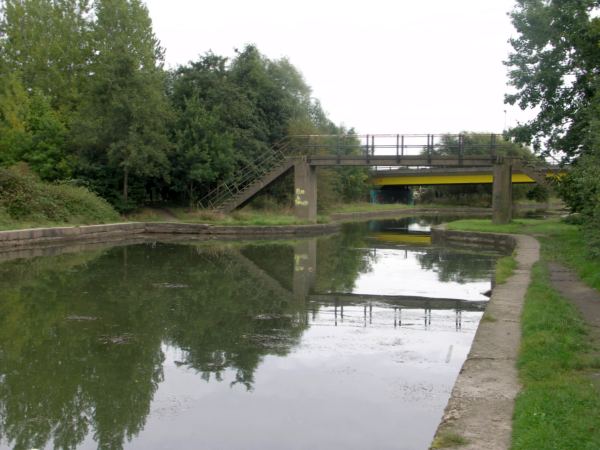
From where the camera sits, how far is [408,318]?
12930 mm

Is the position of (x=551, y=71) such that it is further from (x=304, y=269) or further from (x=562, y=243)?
(x=304, y=269)

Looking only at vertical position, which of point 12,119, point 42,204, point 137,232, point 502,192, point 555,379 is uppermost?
point 12,119

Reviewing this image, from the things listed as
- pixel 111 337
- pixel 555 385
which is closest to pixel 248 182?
pixel 111 337

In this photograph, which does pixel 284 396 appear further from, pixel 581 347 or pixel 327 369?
pixel 581 347

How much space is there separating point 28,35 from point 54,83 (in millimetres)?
5277

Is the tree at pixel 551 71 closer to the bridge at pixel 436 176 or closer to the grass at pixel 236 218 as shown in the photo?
the grass at pixel 236 218

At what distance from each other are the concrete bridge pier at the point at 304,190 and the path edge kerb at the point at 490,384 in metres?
24.3

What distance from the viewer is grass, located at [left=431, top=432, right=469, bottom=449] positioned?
18.5 ft

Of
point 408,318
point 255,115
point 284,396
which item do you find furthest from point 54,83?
point 284,396

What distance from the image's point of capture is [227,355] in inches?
387

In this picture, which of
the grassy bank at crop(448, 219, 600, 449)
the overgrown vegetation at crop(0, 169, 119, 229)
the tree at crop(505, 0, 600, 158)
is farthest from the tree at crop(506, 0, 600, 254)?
the overgrown vegetation at crop(0, 169, 119, 229)

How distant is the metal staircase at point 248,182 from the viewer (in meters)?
37.9

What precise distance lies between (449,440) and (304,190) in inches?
1258

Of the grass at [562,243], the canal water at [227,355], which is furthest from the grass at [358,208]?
the canal water at [227,355]
